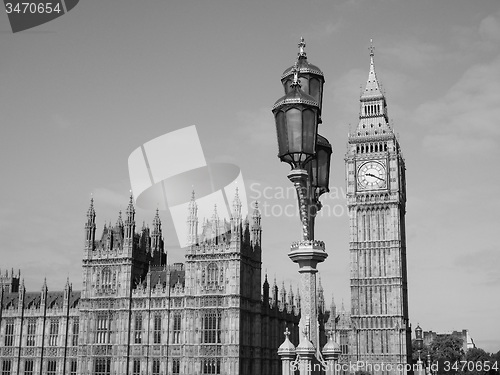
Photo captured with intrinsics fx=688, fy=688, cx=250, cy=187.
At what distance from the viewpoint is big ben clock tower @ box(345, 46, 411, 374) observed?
90500 millimetres

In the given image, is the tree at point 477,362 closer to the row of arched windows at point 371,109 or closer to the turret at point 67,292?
the row of arched windows at point 371,109

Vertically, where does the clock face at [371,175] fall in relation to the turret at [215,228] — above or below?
above

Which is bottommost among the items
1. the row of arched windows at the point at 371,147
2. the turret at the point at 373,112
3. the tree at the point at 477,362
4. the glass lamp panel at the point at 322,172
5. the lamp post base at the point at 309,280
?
the tree at the point at 477,362

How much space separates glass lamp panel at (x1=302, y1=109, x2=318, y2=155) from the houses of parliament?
5658 cm

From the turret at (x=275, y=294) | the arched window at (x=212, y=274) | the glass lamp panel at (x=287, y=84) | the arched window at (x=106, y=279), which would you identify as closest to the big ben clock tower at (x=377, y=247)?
the turret at (x=275, y=294)

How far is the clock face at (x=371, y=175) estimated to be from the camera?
9612 cm

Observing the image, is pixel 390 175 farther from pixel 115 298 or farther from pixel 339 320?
pixel 115 298

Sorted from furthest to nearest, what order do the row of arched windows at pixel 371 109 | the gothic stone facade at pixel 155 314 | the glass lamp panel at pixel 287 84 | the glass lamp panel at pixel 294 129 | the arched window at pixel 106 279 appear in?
the row of arched windows at pixel 371 109 < the arched window at pixel 106 279 < the gothic stone facade at pixel 155 314 < the glass lamp panel at pixel 287 84 < the glass lamp panel at pixel 294 129

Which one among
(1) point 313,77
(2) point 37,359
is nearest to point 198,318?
(2) point 37,359

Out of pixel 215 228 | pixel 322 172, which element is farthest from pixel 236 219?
pixel 322 172

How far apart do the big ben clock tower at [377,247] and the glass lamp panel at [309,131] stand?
79.3 metres

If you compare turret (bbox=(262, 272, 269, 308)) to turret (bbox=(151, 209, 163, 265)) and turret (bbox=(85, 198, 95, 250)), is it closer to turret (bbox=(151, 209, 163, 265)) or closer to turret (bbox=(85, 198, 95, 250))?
turret (bbox=(151, 209, 163, 265))

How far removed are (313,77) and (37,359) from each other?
236 ft

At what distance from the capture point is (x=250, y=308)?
73.6 m
